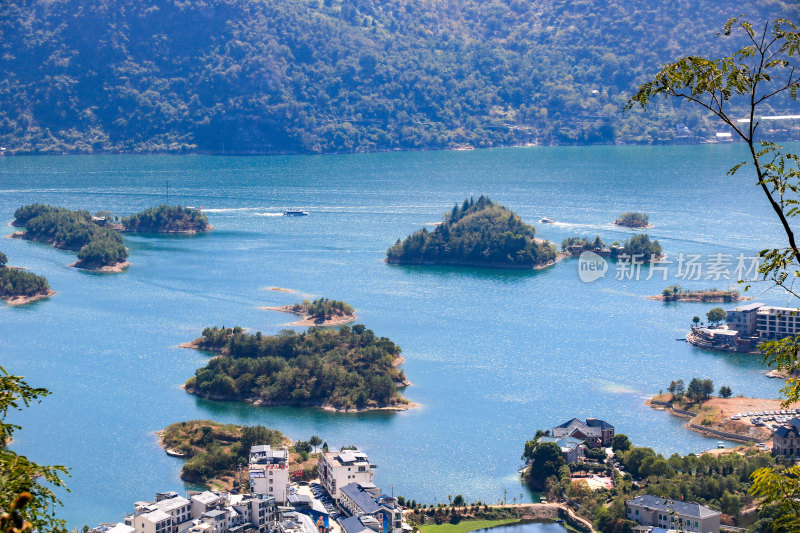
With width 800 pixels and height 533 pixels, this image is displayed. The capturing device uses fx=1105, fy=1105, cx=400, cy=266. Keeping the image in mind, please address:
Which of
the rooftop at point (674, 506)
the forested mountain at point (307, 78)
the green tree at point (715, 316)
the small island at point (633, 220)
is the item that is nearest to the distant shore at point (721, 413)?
the rooftop at point (674, 506)

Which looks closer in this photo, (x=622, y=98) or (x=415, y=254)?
(x=415, y=254)

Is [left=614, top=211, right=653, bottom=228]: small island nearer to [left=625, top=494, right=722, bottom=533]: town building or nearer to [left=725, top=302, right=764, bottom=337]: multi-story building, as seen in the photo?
[left=725, top=302, right=764, bottom=337]: multi-story building

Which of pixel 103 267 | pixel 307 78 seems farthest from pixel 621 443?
pixel 307 78

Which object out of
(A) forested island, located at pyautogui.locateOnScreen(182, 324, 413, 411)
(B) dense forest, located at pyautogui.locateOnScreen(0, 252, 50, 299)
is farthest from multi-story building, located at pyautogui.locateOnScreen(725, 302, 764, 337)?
(B) dense forest, located at pyautogui.locateOnScreen(0, 252, 50, 299)

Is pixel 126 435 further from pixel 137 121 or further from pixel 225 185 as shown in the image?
pixel 137 121

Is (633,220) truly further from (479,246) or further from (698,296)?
(698,296)

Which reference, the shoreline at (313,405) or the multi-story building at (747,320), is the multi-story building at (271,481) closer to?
the shoreline at (313,405)

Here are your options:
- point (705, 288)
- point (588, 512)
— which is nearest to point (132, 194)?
point (705, 288)
